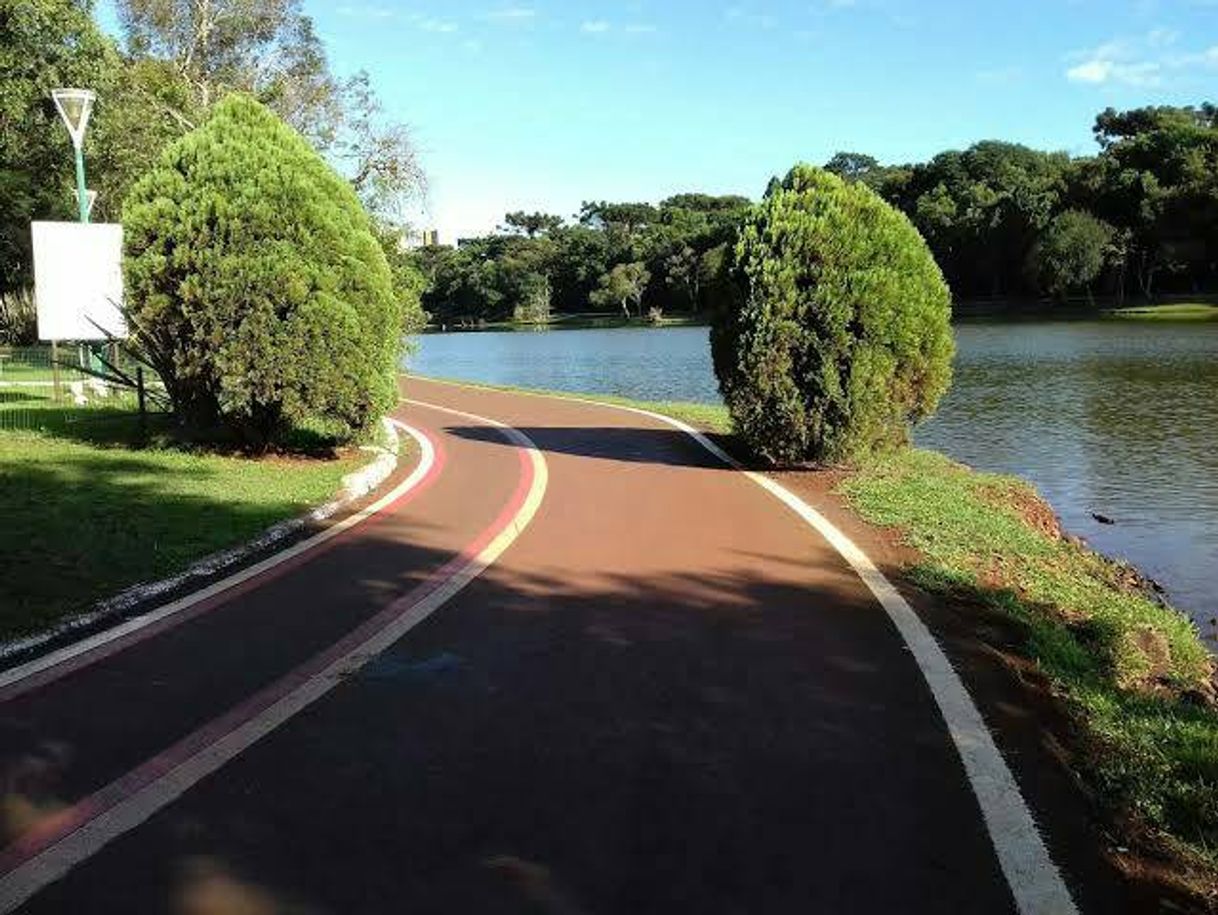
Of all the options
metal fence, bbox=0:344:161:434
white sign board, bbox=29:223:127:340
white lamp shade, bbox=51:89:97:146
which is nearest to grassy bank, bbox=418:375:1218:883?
white sign board, bbox=29:223:127:340

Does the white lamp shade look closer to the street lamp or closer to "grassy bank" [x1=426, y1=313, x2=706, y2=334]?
the street lamp

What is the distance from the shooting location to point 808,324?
11.9 metres

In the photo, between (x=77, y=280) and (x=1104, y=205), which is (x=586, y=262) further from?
(x=77, y=280)

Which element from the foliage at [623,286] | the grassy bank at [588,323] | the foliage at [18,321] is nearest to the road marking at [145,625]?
the foliage at [18,321]

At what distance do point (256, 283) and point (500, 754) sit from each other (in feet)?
27.9

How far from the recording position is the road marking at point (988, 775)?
352 cm

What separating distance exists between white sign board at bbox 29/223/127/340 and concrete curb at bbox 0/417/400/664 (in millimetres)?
4434

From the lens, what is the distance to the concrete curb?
607 cm

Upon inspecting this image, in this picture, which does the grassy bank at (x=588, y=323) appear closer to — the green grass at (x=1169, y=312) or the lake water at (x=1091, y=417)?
the green grass at (x=1169, y=312)

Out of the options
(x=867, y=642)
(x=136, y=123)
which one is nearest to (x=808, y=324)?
(x=867, y=642)

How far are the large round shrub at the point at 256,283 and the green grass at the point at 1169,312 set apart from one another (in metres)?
67.5

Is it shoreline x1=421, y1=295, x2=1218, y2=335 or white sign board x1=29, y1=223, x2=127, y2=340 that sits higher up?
shoreline x1=421, y1=295, x2=1218, y2=335

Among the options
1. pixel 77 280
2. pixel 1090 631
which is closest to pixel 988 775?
pixel 1090 631

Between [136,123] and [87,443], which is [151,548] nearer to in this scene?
[87,443]
